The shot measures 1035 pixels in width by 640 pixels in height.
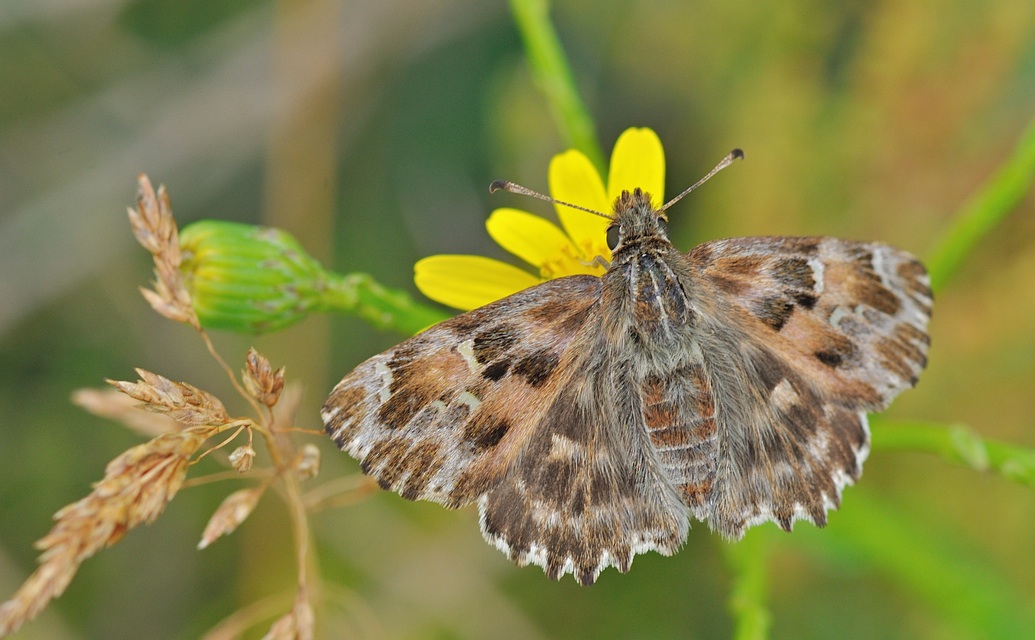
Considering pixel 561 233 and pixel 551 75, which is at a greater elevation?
pixel 551 75

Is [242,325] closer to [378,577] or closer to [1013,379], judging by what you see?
[378,577]

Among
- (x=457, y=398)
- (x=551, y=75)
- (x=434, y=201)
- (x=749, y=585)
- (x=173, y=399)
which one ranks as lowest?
(x=749, y=585)

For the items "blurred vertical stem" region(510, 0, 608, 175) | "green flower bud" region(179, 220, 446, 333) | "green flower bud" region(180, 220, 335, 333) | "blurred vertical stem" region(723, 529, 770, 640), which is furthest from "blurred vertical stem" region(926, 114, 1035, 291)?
"green flower bud" region(180, 220, 335, 333)

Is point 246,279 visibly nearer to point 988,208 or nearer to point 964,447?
point 964,447

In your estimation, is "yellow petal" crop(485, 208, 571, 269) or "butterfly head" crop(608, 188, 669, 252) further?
"yellow petal" crop(485, 208, 571, 269)

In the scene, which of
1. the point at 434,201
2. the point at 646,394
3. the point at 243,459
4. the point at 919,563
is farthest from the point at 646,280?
the point at 434,201

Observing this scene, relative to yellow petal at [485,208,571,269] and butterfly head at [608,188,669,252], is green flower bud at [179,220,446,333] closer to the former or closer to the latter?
yellow petal at [485,208,571,269]

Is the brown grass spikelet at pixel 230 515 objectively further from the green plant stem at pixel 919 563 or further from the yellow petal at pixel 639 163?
the green plant stem at pixel 919 563
